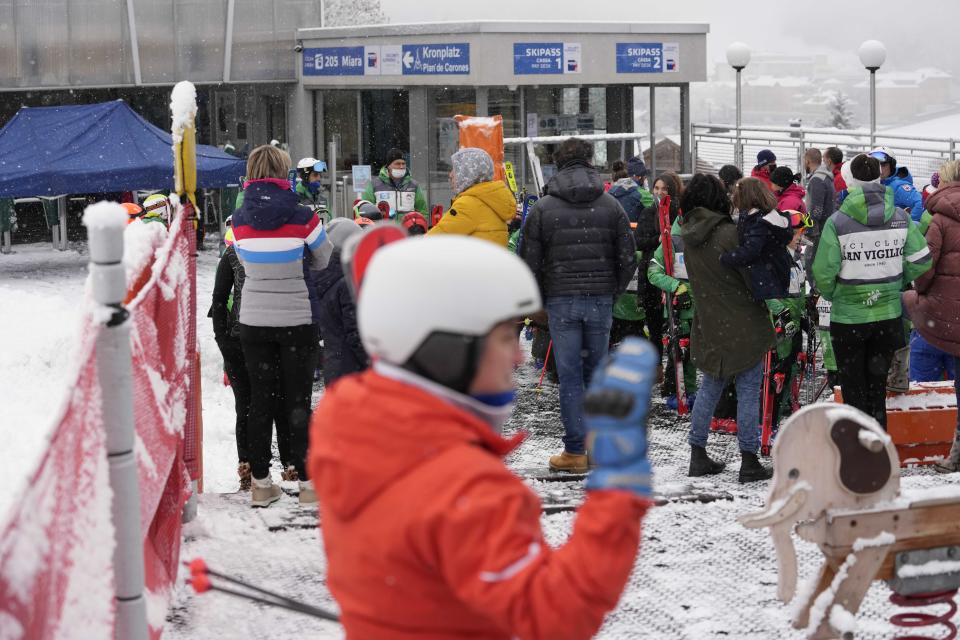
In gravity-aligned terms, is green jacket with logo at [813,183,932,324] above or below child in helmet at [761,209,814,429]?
above

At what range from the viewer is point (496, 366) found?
221 cm

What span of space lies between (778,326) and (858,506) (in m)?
4.20

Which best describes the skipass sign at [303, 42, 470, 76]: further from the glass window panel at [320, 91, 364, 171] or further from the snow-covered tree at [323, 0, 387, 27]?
the snow-covered tree at [323, 0, 387, 27]

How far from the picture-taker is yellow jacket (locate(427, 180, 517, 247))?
724 cm

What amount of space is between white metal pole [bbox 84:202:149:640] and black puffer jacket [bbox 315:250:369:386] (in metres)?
3.21

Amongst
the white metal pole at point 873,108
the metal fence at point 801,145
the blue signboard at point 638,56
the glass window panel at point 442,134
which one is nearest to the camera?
the metal fence at point 801,145

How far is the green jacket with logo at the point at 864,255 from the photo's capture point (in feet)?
22.7

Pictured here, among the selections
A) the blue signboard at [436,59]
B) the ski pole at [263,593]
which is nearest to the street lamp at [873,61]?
the blue signboard at [436,59]

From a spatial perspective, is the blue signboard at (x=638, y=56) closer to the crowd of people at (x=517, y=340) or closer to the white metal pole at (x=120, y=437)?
the crowd of people at (x=517, y=340)

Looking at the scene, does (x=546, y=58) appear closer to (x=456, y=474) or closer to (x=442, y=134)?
(x=442, y=134)

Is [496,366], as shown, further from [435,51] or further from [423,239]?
[435,51]

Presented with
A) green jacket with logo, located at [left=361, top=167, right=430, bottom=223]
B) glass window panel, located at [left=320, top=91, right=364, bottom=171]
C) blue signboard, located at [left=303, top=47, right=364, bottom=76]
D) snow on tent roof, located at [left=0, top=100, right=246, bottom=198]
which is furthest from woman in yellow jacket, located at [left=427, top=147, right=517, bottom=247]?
glass window panel, located at [left=320, top=91, right=364, bottom=171]

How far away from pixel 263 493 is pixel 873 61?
1300 cm

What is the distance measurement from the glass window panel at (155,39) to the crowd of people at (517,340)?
13.1 metres
